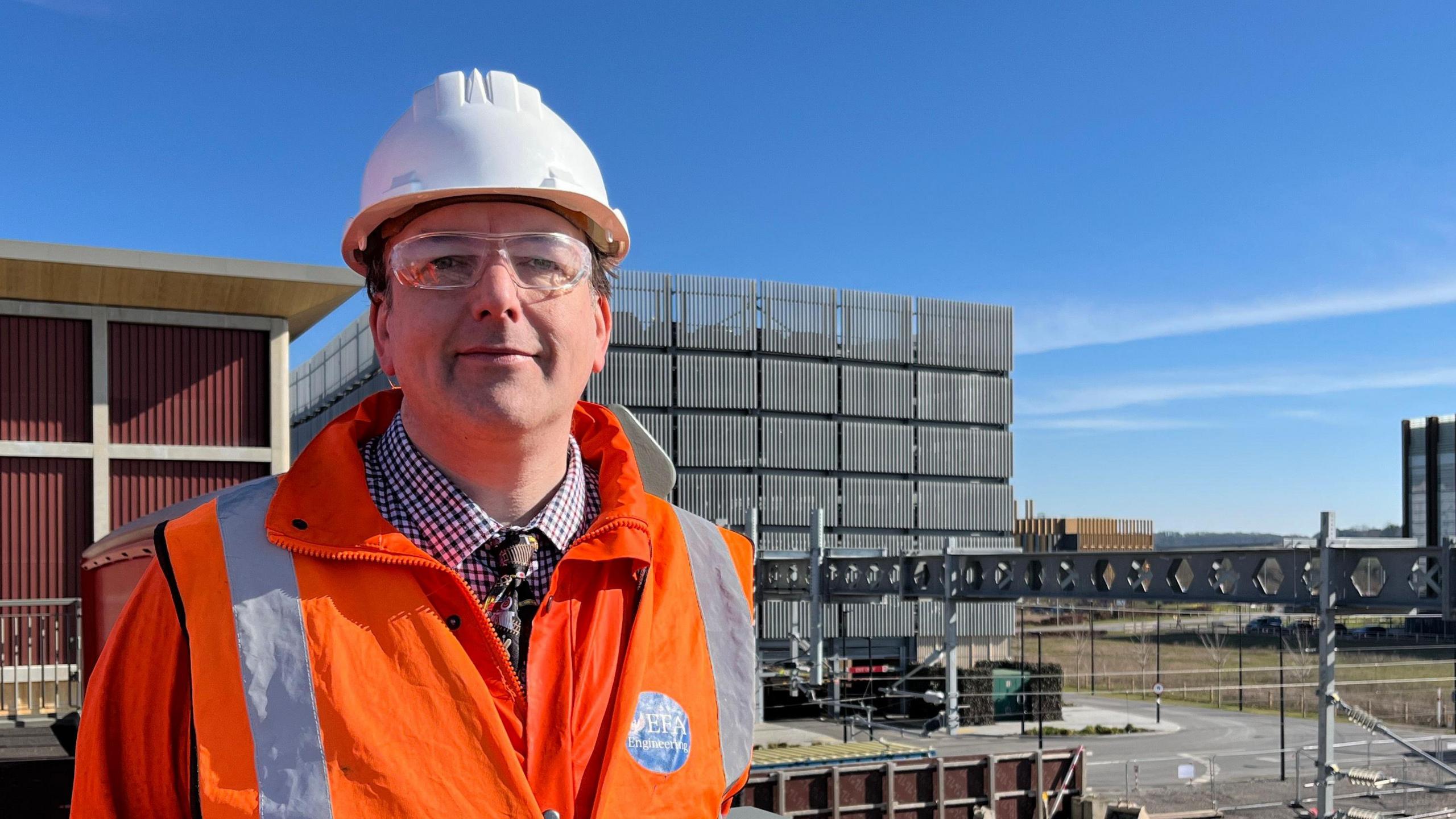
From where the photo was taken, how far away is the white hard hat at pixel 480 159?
245 cm

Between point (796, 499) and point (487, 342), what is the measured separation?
37.4 m

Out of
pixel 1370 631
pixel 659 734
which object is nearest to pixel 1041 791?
pixel 659 734

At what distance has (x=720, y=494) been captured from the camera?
38.4 metres

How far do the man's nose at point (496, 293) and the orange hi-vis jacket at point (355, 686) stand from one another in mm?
449

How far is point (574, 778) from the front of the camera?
2307 mm

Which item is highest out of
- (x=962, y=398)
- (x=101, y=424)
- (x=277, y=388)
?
(x=962, y=398)

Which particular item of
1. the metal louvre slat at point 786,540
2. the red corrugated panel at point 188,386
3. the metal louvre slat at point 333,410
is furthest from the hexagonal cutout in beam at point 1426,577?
the metal louvre slat at point 333,410

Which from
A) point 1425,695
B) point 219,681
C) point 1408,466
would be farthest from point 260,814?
point 1408,466

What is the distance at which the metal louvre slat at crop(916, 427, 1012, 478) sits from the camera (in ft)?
137

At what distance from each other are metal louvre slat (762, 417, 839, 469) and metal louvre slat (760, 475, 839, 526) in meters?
0.47

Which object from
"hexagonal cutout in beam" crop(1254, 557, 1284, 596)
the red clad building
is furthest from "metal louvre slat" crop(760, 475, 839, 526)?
the red clad building

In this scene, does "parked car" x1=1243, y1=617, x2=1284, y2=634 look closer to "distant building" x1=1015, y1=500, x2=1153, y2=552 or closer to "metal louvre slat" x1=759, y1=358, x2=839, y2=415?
"distant building" x1=1015, y1=500, x2=1153, y2=552

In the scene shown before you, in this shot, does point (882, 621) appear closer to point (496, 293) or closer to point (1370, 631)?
point (496, 293)

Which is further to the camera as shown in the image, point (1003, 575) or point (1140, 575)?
point (1003, 575)
